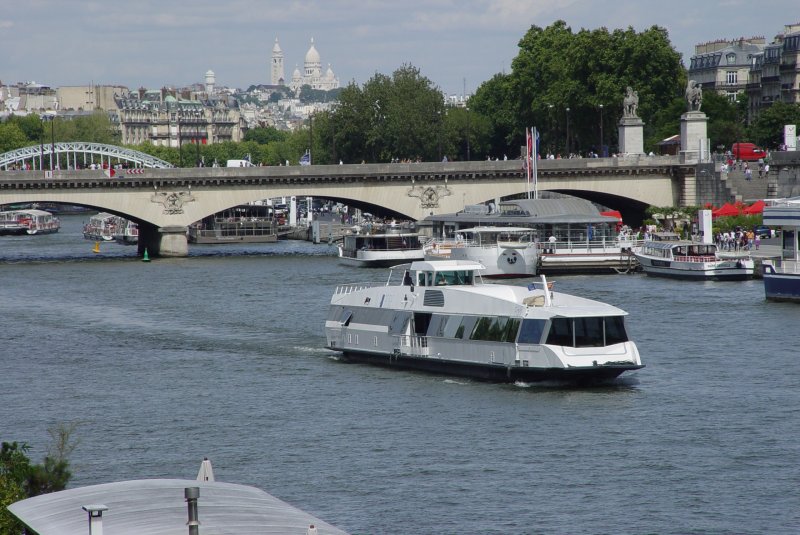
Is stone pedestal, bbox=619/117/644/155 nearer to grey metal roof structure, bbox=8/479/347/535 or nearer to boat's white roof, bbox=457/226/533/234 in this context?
boat's white roof, bbox=457/226/533/234

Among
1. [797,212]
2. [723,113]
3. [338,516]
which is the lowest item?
[338,516]

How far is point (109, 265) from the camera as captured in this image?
85125 millimetres

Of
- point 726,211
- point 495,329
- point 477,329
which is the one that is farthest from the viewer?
point 726,211

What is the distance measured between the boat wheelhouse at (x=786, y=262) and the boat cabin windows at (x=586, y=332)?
62.2ft

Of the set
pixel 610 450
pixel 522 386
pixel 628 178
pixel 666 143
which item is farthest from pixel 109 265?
pixel 610 450

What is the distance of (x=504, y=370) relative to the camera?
3922cm

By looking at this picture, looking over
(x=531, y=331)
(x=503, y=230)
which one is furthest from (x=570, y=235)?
(x=531, y=331)

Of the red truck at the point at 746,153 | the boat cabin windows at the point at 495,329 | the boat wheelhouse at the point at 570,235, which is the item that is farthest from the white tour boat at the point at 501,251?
the boat cabin windows at the point at 495,329

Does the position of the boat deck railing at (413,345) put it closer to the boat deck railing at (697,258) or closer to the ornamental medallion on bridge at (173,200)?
the boat deck railing at (697,258)

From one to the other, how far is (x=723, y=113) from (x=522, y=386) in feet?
287

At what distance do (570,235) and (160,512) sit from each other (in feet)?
201

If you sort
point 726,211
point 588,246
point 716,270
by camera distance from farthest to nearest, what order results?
point 726,211
point 588,246
point 716,270

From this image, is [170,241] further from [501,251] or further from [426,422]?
[426,422]

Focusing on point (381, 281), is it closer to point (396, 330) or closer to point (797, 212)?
point (797, 212)
